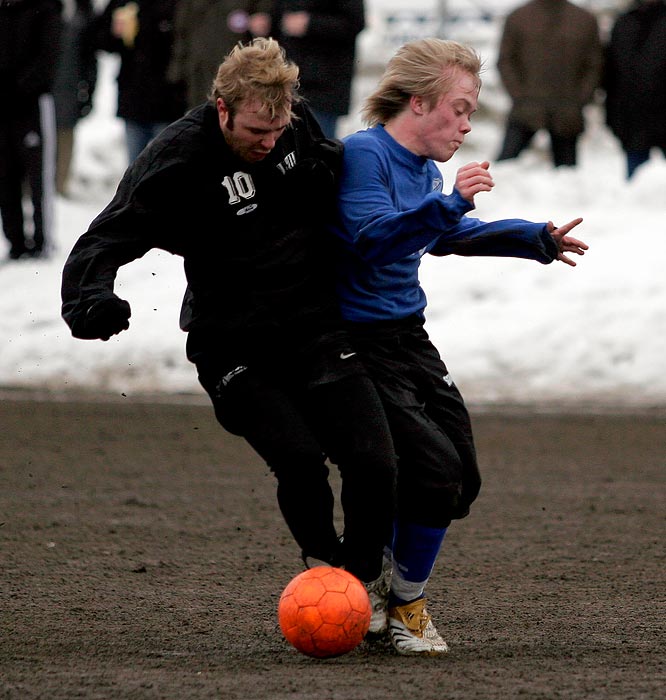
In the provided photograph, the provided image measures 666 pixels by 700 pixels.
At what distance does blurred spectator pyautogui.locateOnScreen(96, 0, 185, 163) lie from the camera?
12750 millimetres

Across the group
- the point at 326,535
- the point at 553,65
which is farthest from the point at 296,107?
the point at 553,65

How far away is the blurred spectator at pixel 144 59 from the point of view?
41.8 ft

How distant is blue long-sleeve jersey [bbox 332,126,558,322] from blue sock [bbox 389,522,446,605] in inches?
26.3

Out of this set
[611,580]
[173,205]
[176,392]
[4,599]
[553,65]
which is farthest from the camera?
[553,65]

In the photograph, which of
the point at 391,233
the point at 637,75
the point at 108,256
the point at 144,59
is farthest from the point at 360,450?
the point at 637,75

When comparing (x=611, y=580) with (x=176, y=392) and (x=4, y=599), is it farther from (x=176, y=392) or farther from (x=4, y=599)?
(x=176, y=392)

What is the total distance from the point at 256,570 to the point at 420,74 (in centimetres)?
216

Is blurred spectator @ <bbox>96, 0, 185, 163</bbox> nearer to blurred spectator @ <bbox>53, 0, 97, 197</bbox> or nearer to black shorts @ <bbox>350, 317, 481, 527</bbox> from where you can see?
blurred spectator @ <bbox>53, 0, 97, 197</bbox>

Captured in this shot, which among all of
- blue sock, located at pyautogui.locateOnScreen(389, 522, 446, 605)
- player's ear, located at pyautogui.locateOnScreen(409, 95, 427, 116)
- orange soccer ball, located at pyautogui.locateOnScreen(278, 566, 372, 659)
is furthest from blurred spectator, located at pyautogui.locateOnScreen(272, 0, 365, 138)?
orange soccer ball, located at pyautogui.locateOnScreen(278, 566, 372, 659)

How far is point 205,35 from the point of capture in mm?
12391

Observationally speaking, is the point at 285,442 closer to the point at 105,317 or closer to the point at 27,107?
the point at 105,317

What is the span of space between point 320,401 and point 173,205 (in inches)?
27.9

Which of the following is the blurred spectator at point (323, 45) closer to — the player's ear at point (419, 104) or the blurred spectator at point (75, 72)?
the blurred spectator at point (75, 72)

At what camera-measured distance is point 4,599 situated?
17.7 ft
